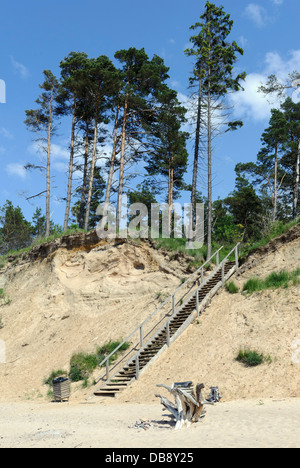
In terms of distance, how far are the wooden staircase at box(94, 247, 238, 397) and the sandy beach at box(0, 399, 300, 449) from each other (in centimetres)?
196

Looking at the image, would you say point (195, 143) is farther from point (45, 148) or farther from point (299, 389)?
point (299, 389)

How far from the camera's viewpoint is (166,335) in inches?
667

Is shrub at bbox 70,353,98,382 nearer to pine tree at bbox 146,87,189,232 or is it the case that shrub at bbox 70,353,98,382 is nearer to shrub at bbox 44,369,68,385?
shrub at bbox 44,369,68,385

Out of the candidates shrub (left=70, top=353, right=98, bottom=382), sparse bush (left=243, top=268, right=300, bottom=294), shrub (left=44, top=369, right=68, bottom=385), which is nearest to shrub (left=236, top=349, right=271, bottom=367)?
sparse bush (left=243, top=268, right=300, bottom=294)

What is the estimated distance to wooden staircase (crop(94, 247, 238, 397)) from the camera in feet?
50.6

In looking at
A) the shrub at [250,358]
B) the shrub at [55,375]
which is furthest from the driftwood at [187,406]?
the shrub at [55,375]

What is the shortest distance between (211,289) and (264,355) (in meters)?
5.19

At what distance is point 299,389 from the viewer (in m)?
12.2

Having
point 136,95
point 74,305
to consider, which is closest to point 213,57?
point 136,95

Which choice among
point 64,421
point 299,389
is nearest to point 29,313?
point 64,421

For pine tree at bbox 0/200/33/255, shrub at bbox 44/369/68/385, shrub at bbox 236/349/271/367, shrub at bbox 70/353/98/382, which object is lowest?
shrub at bbox 44/369/68/385

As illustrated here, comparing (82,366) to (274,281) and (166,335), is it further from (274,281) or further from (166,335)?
Answer: (274,281)
